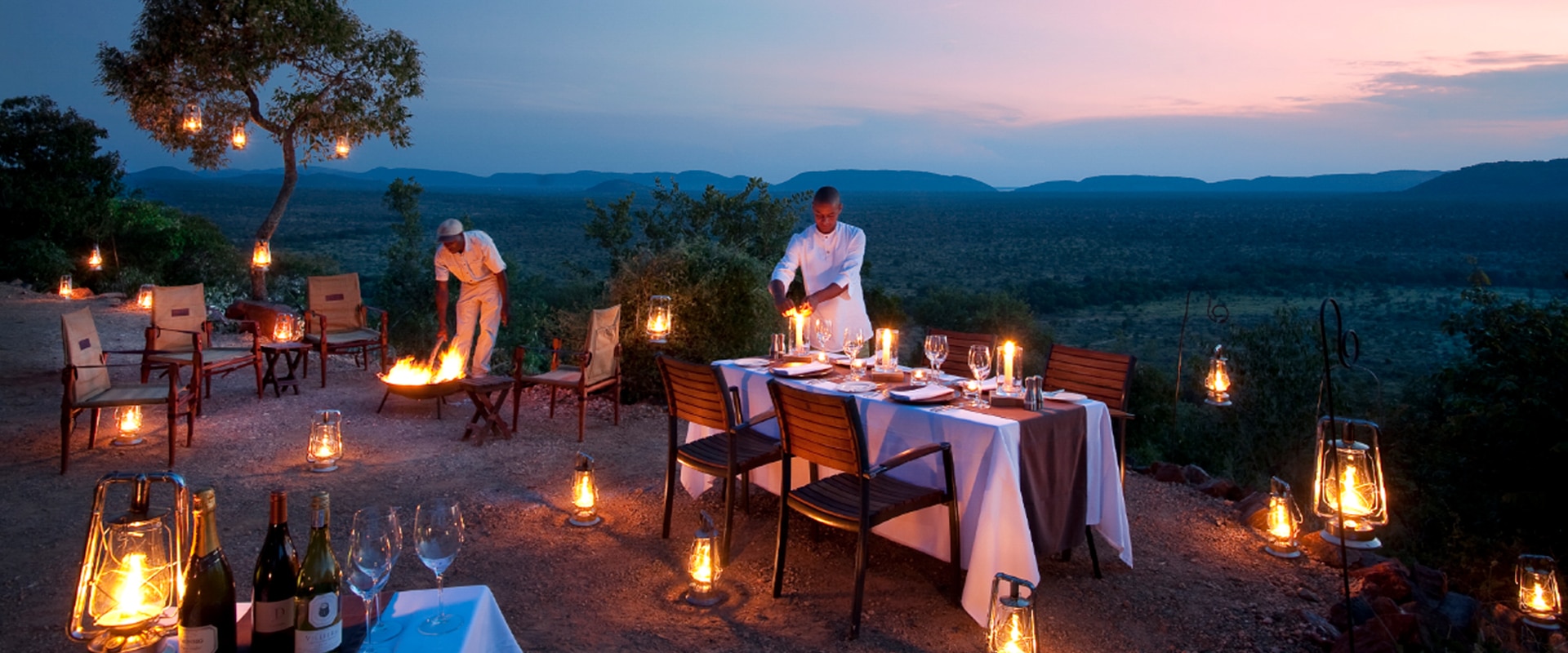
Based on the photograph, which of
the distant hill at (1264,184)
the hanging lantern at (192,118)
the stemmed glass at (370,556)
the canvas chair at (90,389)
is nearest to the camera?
the stemmed glass at (370,556)

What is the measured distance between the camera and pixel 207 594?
1.58m

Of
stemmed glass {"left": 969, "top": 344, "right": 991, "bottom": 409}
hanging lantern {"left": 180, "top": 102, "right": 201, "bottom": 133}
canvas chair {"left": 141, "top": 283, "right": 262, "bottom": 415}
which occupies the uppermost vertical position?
hanging lantern {"left": 180, "top": 102, "right": 201, "bottom": 133}

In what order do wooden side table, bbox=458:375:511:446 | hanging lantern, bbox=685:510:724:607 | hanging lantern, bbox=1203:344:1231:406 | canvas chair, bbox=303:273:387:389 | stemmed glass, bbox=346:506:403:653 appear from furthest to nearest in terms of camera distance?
canvas chair, bbox=303:273:387:389 → wooden side table, bbox=458:375:511:446 → hanging lantern, bbox=1203:344:1231:406 → hanging lantern, bbox=685:510:724:607 → stemmed glass, bbox=346:506:403:653

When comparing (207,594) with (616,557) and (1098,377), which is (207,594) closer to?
(616,557)

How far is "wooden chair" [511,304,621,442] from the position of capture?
Result: 694 cm

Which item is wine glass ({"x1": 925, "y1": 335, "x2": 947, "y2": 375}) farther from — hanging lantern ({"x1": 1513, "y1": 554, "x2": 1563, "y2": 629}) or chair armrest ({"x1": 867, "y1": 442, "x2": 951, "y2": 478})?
hanging lantern ({"x1": 1513, "y1": 554, "x2": 1563, "y2": 629})

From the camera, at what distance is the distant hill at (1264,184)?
100500 millimetres

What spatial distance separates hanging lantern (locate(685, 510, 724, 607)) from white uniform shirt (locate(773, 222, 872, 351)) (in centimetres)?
204

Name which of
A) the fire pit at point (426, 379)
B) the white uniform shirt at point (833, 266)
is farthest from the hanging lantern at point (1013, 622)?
the fire pit at point (426, 379)

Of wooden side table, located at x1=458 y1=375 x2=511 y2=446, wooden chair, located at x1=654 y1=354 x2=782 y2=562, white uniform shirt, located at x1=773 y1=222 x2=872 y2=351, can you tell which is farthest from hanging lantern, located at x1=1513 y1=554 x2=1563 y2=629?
wooden side table, located at x1=458 y1=375 x2=511 y2=446

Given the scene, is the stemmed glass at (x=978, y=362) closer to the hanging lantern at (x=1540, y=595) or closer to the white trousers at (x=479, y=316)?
the hanging lantern at (x=1540, y=595)

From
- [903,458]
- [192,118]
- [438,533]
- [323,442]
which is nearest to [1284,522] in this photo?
[903,458]

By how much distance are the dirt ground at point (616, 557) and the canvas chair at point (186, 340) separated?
489 mm

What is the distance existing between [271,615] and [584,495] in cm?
357
